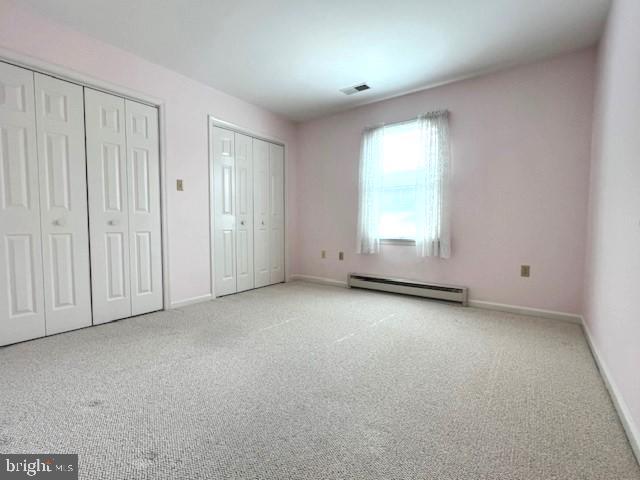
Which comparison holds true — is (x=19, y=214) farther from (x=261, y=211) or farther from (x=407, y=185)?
(x=407, y=185)

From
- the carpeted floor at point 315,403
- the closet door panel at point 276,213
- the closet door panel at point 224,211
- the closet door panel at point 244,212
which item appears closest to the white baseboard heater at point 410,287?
the carpeted floor at point 315,403

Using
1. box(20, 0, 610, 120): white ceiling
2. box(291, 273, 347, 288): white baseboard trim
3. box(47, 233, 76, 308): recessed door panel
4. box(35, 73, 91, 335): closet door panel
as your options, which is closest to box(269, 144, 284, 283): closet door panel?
box(291, 273, 347, 288): white baseboard trim

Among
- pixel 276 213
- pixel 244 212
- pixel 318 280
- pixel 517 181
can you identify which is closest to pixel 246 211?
pixel 244 212

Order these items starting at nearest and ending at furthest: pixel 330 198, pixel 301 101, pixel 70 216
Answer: pixel 70 216 → pixel 301 101 → pixel 330 198

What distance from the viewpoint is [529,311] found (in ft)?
9.96

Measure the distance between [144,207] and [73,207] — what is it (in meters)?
0.58

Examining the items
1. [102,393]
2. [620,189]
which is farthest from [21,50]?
[620,189]

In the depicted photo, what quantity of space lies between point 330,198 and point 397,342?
104 inches

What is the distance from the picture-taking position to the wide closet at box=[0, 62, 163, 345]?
2.26m

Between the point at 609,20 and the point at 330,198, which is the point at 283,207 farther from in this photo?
the point at 609,20

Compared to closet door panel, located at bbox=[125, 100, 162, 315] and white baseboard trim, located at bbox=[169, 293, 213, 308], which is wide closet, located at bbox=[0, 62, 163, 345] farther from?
white baseboard trim, located at bbox=[169, 293, 213, 308]

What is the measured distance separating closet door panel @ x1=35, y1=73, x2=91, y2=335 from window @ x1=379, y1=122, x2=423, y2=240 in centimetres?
316

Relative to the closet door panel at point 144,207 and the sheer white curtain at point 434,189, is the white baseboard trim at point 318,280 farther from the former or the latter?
the closet door panel at point 144,207

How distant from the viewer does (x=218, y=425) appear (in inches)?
52.6
